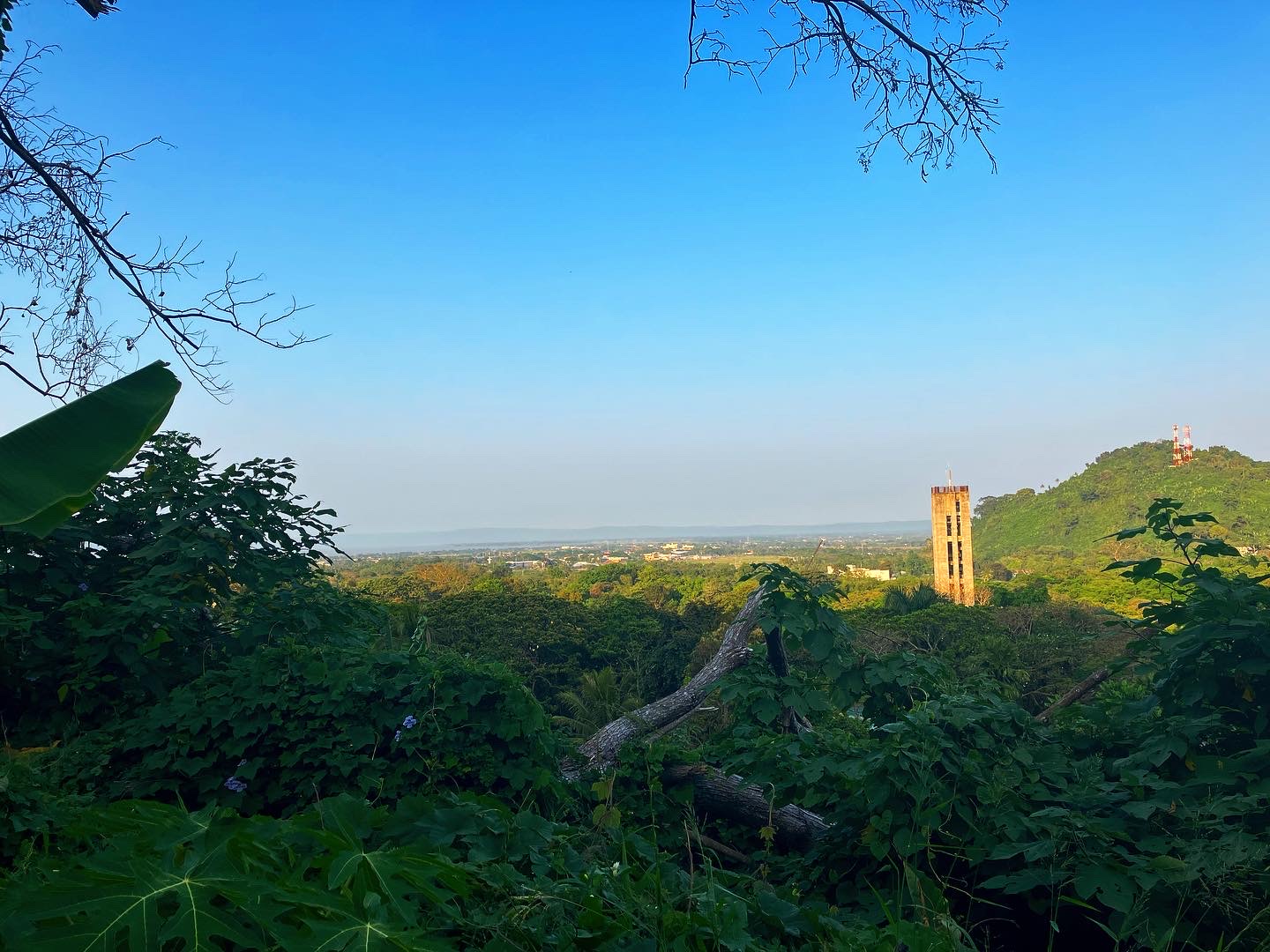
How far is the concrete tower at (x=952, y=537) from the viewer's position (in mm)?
59625

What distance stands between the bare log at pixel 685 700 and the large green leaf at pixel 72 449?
4408mm

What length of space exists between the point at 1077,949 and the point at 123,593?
17.1 feet

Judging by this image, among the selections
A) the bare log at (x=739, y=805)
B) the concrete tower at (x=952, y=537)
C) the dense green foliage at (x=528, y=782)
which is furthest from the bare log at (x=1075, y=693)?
the concrete tower at (x=952, y=537)

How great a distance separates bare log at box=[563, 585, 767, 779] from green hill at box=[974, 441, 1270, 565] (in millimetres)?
55636

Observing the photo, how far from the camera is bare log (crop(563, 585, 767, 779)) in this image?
19.1 ft

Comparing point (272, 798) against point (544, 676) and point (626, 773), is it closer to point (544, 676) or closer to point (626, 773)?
point (626, 773)

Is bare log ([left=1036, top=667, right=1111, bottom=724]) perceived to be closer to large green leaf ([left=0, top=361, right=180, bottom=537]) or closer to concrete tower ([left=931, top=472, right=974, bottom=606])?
large green leaf ([left=0, top=361, right=180, bottom=537])

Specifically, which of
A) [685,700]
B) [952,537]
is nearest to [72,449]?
[685,700]

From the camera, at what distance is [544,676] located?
81.9 feet

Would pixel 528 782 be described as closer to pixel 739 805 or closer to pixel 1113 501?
pixel 739 805

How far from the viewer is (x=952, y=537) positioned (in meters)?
62.0

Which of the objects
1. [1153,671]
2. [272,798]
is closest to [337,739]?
[272,798]

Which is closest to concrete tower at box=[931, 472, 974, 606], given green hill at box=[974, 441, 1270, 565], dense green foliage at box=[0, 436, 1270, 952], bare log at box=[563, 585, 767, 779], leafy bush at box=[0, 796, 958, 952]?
green hill at box=[974, 441, 1270, 565]

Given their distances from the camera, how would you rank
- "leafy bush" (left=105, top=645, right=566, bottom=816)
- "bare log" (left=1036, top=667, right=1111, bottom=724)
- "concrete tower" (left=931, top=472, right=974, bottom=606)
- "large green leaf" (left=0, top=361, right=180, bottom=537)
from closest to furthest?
"large green leaf" (left=0, top=361, right=180, bottom=537)
"leafy bush" (left=105, top=645, right=566, bottom=816)
"bare log" (left=1036, top=667, right=1111, bottom=724)
"concrete tower" (left=931, top=472, right=974, bottom=606)
